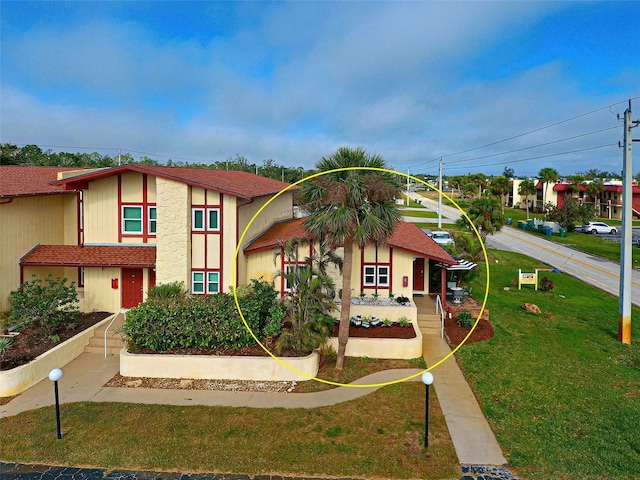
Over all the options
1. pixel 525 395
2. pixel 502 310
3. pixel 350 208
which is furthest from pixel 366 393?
pixel 502 310

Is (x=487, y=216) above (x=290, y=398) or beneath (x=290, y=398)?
above

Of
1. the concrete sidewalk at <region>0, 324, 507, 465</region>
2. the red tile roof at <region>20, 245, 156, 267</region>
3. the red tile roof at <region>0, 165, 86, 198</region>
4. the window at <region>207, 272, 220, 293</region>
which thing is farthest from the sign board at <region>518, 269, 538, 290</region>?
the red tile roof at <region>0, 165, 86, 198</region>

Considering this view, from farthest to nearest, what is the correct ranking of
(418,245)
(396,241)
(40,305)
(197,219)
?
1. (418,245)
2. (396,241)
3. (197,219)
4. (40,305)

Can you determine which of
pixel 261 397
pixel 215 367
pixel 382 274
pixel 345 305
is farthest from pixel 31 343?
pixel 382 274

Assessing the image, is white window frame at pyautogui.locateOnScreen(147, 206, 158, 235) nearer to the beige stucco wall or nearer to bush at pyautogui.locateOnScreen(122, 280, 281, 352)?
the beige stucco wall

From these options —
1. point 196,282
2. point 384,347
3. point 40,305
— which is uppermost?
point 196,282

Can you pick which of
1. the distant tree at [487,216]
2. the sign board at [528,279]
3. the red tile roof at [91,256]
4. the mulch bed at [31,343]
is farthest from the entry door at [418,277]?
the mulch bed at [31,343]

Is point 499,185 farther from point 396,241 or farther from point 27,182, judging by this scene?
point 27,182
